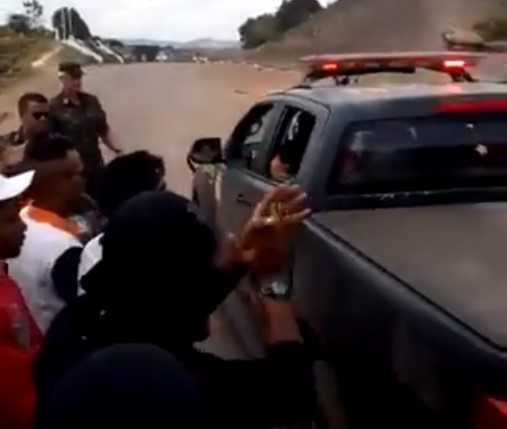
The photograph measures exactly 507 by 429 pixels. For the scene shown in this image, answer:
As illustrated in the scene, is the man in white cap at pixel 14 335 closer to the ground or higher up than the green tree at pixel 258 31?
higher up

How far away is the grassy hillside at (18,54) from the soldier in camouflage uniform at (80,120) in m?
36.8

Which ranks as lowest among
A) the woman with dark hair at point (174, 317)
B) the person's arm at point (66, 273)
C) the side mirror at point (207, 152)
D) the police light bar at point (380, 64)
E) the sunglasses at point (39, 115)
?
the side mirror at point (207, 152)

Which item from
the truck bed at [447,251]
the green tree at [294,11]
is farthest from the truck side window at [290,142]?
the green tree at [294,11]

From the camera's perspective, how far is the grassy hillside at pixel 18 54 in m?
51.1

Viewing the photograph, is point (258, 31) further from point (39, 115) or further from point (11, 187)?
point (11, 187)

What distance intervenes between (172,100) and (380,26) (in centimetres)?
4351

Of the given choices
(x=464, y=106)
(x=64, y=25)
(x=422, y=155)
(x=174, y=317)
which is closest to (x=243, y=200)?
(x=422, y=155)

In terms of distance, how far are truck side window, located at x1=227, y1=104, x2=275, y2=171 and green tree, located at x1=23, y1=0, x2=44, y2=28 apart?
7654cm

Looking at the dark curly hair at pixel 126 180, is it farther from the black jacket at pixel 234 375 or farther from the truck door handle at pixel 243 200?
the black jacket at pixel 234 375

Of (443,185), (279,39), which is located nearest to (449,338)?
(443,185)

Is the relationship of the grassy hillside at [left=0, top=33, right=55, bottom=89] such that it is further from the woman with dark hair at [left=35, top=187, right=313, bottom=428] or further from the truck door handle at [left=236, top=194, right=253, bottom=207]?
the woman with dark hair at [left=35, top=187, right=313, bottom=428]

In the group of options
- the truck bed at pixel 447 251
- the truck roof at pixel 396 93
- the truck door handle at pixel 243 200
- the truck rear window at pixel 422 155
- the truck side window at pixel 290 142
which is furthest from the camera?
the truck door handle at pixel 243 200

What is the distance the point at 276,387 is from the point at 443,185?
2.93 meters

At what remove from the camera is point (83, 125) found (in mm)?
9445
